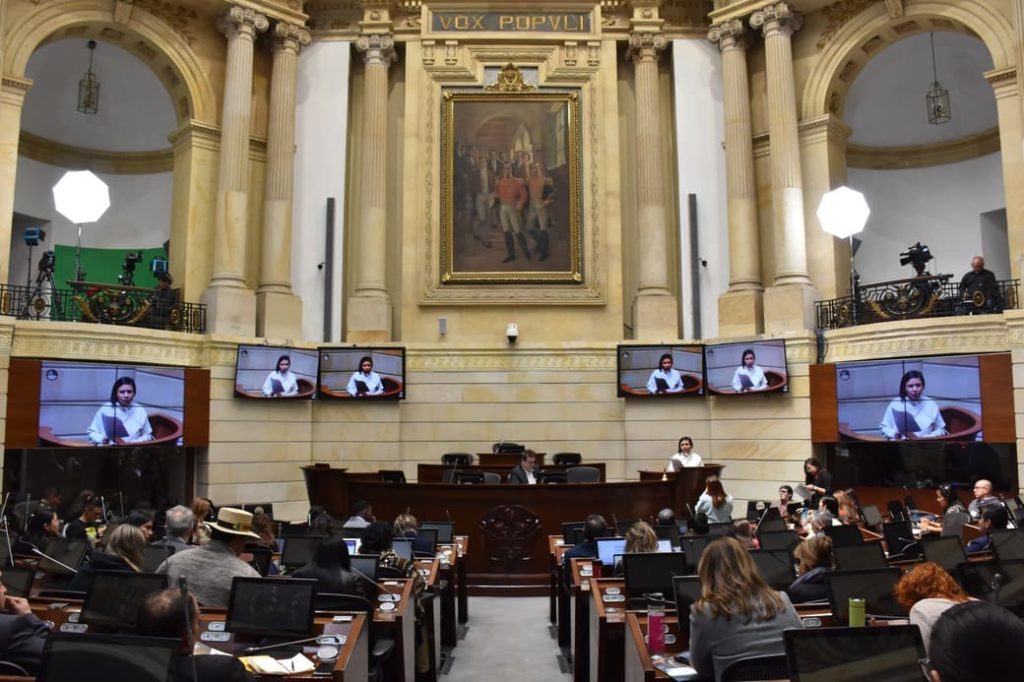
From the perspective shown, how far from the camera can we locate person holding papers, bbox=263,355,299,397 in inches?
634

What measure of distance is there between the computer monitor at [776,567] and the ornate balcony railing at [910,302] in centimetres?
971

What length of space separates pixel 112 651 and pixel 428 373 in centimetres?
1405

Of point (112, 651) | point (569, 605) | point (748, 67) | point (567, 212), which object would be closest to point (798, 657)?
point (112, 651)

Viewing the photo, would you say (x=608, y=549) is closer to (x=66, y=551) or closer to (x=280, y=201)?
(x=66, y=551)

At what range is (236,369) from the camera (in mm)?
15906

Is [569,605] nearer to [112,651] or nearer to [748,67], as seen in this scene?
[112,651]

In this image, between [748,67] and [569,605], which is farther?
[748,67]

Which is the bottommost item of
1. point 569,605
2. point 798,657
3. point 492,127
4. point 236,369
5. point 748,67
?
point 569,605

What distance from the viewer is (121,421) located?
14.5 m

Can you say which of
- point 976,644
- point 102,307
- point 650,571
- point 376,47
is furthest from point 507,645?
point 376,47

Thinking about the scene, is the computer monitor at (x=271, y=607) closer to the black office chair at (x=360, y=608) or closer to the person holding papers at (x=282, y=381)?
the black office chair at (x=360, y=608)

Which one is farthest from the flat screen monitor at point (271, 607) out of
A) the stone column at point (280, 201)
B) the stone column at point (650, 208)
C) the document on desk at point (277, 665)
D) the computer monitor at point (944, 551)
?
the stone column at point (650, 208)

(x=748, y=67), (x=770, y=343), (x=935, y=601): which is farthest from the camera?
(x=748, y=67)

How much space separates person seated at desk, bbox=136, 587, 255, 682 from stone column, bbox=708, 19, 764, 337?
1445 cm
